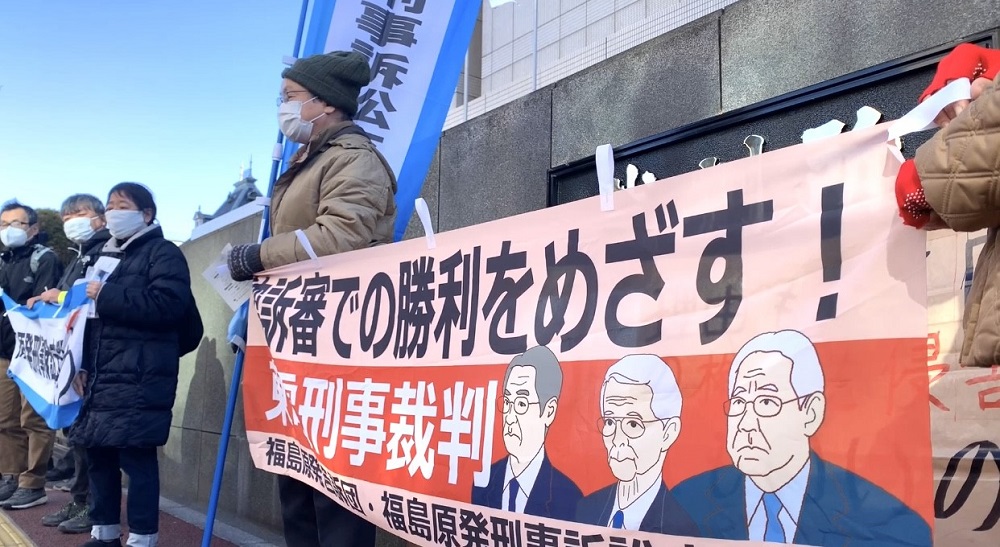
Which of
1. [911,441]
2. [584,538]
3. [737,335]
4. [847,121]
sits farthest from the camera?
[847,121]

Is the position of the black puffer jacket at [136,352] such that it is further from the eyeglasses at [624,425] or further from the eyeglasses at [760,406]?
the eyeglasses at [760,406]

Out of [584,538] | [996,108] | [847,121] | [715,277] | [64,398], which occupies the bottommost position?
[584,538]

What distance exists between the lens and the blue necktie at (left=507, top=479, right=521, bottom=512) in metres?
2.07

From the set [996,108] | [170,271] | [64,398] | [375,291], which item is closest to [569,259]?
[375,291]

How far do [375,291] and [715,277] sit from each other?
1295 mm

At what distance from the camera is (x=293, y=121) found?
10.4 ft

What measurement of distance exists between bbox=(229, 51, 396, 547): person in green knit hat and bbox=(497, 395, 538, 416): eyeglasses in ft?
2.95

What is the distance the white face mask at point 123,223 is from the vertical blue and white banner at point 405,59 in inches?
34.8

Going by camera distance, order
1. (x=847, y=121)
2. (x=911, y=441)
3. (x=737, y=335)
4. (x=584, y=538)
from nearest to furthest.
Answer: (x=911, y=441)
(x=737, y=335)
(x=584, y=538)
(x=847, y=121)

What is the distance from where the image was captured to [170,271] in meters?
3.77

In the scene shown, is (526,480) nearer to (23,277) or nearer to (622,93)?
(622,93)

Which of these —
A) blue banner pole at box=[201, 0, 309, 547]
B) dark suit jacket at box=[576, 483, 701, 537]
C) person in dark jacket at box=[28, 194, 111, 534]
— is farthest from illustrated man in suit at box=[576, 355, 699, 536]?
person in dark jacket at box=[28, 194, 111, 534]

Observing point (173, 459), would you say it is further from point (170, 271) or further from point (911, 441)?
point (911, 441)

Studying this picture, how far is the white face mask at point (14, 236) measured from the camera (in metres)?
5.62
